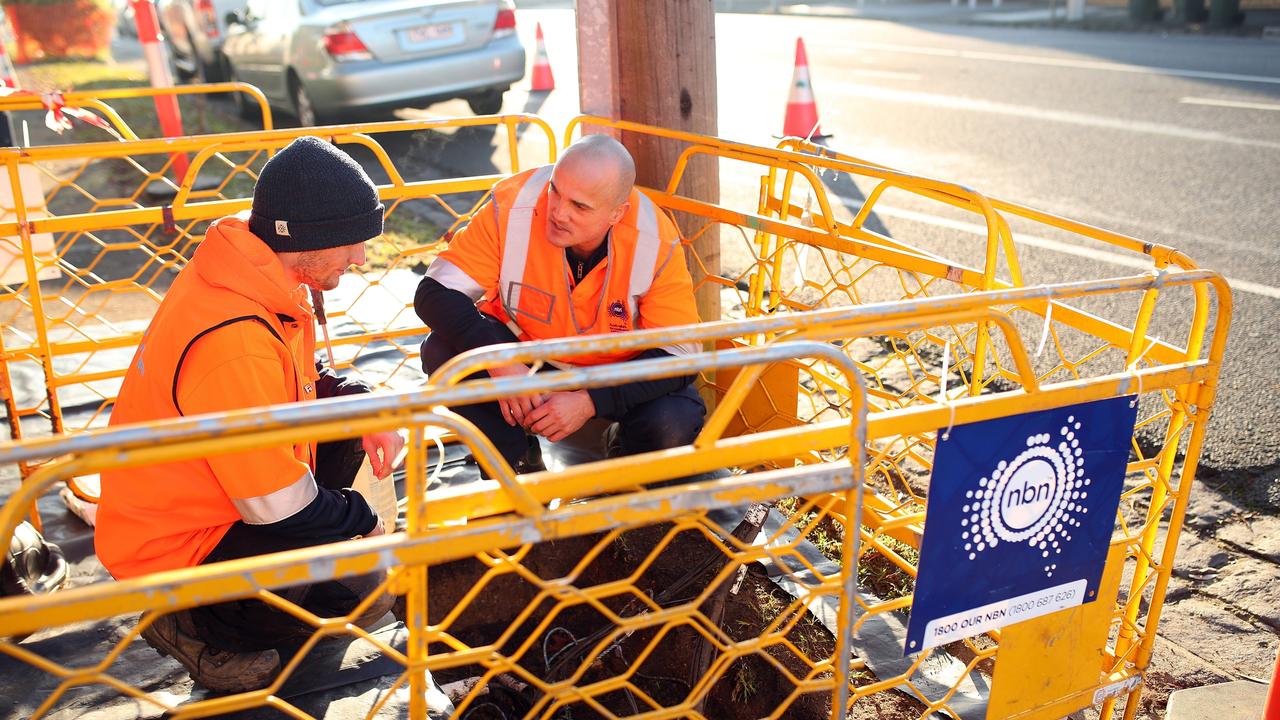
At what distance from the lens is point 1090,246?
654cm

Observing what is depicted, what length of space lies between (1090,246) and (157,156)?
8407 mm

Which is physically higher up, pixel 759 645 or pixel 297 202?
pixel 297 202

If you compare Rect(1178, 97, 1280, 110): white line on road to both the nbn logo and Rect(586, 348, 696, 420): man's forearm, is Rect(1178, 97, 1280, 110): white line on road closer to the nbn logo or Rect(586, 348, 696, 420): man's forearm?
Rect(586, 348, 696, 420): man's forearm

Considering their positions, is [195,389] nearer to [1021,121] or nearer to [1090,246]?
[1090,246]

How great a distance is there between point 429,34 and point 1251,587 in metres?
8.27

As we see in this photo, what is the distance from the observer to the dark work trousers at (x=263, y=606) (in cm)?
251

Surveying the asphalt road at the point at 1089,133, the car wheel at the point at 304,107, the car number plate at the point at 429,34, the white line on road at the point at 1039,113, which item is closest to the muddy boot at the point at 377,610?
the asphalt road at the point at 1089,133

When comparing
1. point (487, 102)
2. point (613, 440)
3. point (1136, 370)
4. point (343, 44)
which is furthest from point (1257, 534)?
point (487, 102)

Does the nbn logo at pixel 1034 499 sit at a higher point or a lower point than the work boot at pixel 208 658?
higher

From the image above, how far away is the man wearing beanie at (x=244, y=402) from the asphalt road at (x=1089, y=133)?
343cm

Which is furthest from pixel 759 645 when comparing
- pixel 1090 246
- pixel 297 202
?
pixel 1090 246

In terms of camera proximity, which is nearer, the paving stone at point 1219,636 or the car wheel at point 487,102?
the paving stone at point 1219,636

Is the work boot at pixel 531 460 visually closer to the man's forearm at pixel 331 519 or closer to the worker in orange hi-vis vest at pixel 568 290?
the worker in orange hi-vis vest at pixel 568 290

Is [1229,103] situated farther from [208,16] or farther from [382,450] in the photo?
[208,16]
